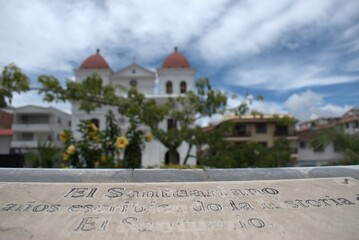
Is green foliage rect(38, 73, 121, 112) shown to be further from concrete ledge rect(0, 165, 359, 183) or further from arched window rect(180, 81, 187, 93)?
arched window rect(180, 81, 187, 93)

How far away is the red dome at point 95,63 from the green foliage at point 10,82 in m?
18.3

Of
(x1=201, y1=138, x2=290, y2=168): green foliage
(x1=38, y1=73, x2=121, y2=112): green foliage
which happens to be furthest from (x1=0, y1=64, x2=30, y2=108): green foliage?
(x1=201, y1=138, x2=290, y2=168): green foliage

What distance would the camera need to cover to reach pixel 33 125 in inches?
1188

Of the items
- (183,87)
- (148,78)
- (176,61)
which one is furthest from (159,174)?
(176,61)

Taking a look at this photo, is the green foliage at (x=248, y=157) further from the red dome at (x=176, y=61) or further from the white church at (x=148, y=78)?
the red dome at (x=176, y=61)

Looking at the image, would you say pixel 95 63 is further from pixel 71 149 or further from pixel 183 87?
pixel 71 149

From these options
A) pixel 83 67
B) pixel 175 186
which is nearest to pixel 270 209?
pixel 175 186

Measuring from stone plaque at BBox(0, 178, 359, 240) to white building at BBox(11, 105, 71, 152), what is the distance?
29.1 metres

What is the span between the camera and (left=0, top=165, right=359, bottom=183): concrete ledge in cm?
287

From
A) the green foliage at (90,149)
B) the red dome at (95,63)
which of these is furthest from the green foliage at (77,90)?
the red dome at (95,63)

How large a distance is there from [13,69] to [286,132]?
26052 mm

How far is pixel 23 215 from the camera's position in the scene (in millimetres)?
2062

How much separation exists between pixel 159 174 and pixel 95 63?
2517cm

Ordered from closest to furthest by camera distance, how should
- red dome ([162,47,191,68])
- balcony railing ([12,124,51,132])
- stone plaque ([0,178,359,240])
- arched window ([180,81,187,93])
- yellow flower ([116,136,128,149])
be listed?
stone plaque ([0,178,359,240]), yellow flower ([116,136,128,149]), arched window ([180,81,187,93]), red dome ([162,47,191,68]), balcony railing ([12,124,51,132])
